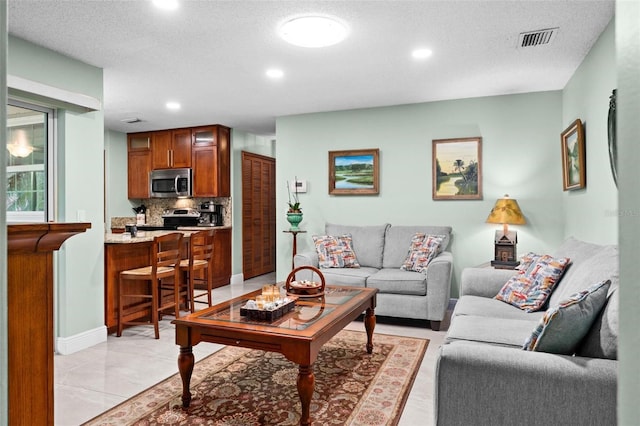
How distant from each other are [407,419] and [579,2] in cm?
271

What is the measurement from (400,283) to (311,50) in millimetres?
2302

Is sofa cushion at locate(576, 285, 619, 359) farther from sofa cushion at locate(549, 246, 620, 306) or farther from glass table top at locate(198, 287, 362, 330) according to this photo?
glass table top at locate(198, 287, 362, 330)

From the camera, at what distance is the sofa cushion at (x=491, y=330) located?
2.13m

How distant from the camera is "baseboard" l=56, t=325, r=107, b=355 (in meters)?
3.38

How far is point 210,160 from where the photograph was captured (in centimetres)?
629

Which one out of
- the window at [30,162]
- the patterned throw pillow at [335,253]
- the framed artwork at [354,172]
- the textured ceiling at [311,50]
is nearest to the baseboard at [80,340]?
the window at [30,162]

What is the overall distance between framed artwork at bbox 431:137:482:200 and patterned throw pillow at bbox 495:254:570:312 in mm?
1887

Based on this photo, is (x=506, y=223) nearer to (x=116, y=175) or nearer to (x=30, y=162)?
(x=30, y=162)

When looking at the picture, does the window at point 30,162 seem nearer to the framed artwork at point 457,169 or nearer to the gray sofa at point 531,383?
the gray sofa at point 531,383

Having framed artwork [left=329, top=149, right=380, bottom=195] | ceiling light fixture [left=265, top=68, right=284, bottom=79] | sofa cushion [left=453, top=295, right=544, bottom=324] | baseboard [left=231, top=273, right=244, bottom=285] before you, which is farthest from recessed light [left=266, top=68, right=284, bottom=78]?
baseboard [left=231, top=273, right=244, bottom=285]

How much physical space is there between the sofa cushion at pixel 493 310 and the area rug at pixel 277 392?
573mm

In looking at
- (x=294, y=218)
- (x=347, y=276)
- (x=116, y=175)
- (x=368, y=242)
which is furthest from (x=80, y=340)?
(x=116, y=175)

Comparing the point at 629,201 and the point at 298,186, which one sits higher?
the point at 298,186

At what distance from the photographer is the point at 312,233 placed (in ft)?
18.4
